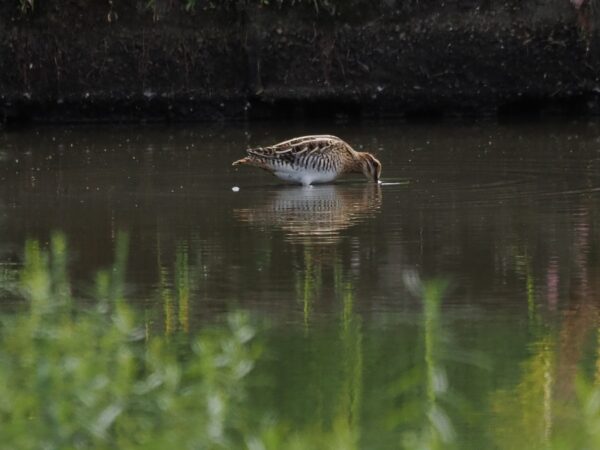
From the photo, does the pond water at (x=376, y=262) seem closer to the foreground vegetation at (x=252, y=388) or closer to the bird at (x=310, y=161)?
the foreground vegetation at (x=252, y=388)

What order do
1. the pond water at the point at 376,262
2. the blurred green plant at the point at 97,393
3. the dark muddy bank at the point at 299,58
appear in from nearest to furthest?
the blurred green plant at the point at 97,393 → the pond water at the point at 376,262 → the dark muddy bank at the point at 299,58

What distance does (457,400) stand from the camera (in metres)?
5.32

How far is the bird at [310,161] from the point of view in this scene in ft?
36.5

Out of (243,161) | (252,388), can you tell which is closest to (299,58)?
(243,161)

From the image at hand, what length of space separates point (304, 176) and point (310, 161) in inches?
5.3

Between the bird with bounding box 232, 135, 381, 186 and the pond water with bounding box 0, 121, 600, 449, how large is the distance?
135mm

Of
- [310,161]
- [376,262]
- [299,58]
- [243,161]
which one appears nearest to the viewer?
[376,262]

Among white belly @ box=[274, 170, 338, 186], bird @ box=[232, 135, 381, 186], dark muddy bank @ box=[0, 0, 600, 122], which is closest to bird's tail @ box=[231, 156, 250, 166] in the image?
bird @ box=[232, 135, 381, 186]

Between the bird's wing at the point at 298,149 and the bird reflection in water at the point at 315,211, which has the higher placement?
the bird's wing at the point at 298,149

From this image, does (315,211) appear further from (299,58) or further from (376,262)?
(299,58)

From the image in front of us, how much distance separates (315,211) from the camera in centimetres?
980

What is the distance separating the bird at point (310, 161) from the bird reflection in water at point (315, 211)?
0.38 ft

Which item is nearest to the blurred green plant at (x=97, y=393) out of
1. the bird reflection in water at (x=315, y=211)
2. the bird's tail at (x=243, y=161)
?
the bird reflection in water at (x=315, y=211)

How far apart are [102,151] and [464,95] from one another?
3766 mm
